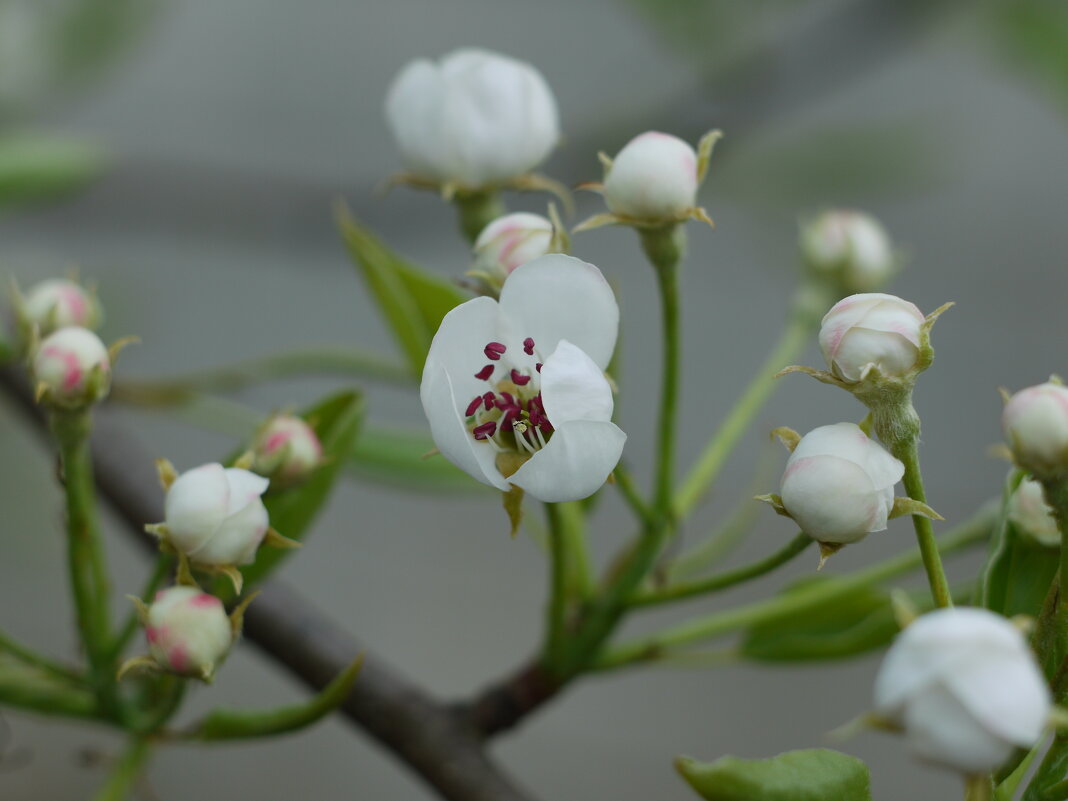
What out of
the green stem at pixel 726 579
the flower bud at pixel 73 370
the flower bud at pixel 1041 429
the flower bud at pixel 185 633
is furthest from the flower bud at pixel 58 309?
the flower bud at pixel 1041 429

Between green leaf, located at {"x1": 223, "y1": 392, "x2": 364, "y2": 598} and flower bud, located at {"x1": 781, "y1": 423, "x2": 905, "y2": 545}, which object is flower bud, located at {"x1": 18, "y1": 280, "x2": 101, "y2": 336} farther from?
flower bud, located at {"x1": 781, "y1": 423, "x2": 905, "y2": 545}

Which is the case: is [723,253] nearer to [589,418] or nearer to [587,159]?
[587,159]

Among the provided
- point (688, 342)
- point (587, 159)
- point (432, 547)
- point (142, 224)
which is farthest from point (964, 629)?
point (688, 342)

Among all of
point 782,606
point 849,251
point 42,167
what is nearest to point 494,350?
point 782,606

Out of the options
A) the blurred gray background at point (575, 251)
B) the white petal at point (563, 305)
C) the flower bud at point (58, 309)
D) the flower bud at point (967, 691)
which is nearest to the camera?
the flower bud at point (967, 691)

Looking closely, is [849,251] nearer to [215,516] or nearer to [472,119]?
[472,119]

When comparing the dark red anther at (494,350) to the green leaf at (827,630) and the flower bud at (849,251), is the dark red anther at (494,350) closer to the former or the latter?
the green leaf at (827,630)
